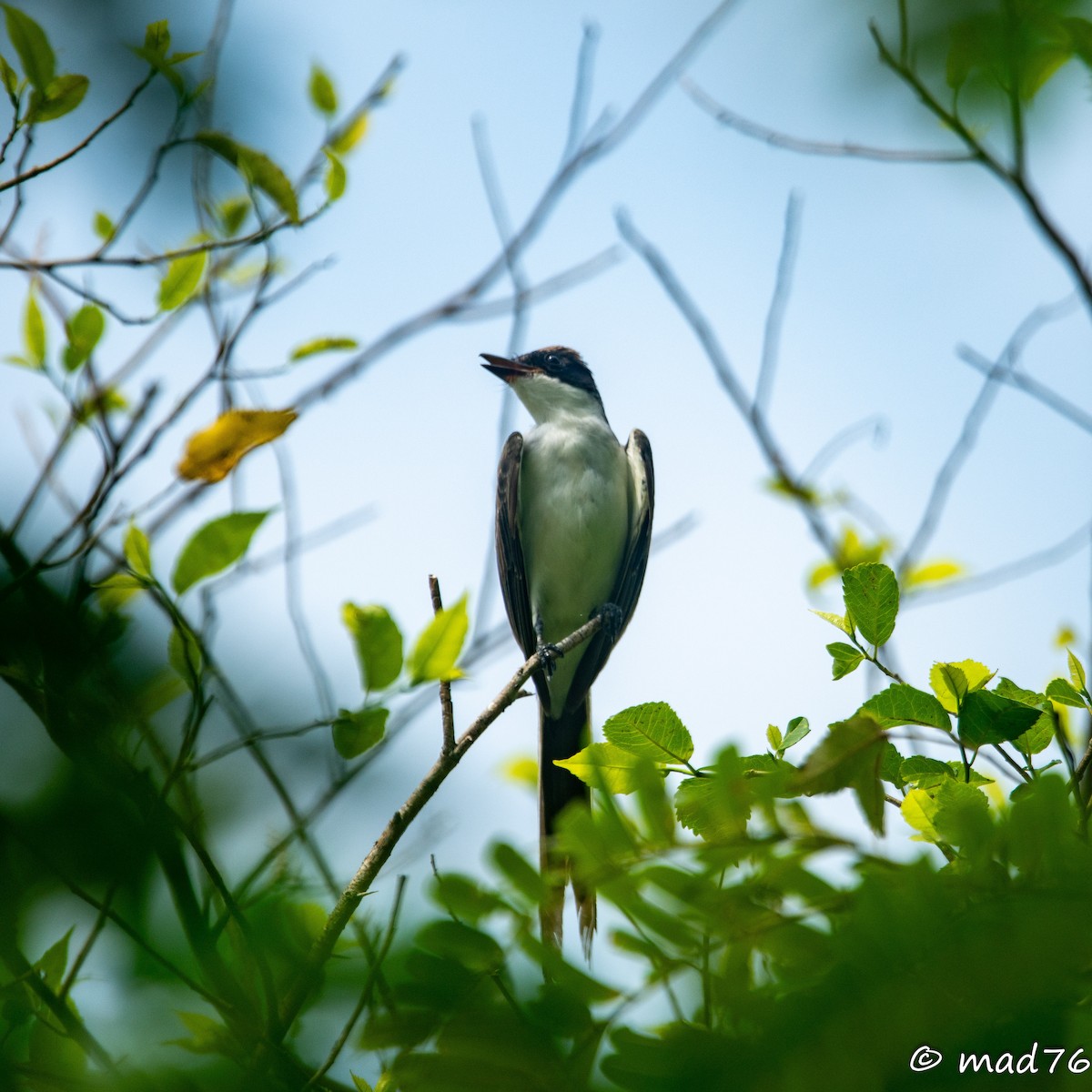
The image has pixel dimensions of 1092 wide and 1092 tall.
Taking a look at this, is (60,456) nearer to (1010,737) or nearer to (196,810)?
(196,810)

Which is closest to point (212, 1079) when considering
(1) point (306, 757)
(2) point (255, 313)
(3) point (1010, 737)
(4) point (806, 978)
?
(4) point (806, 978)

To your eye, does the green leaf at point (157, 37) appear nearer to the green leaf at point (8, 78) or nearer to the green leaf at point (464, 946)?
the green leaf at point (8, 78)

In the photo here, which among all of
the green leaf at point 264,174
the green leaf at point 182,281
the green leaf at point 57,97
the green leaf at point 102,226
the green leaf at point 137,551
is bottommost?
the green leaf at point 137,551

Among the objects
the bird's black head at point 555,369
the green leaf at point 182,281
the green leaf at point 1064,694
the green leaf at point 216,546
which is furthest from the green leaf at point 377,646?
the bird's black head at point 555,369

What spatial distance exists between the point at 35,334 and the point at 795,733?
188cm

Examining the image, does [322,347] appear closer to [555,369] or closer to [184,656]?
[184,656]

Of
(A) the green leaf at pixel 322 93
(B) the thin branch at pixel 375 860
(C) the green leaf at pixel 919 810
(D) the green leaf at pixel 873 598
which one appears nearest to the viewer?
(B) the thin branch at pixel 375 860

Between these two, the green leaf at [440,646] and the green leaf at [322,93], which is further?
the green leaf at [322,93]

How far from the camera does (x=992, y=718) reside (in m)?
1.64

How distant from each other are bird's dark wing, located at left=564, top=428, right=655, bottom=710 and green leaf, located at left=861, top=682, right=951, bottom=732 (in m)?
4.20

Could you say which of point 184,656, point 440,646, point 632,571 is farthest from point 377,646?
point 632,571

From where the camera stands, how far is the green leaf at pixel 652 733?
64.1 inches

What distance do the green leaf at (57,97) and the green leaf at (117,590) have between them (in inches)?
40.1

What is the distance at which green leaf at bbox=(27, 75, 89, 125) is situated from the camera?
7.67 ft
